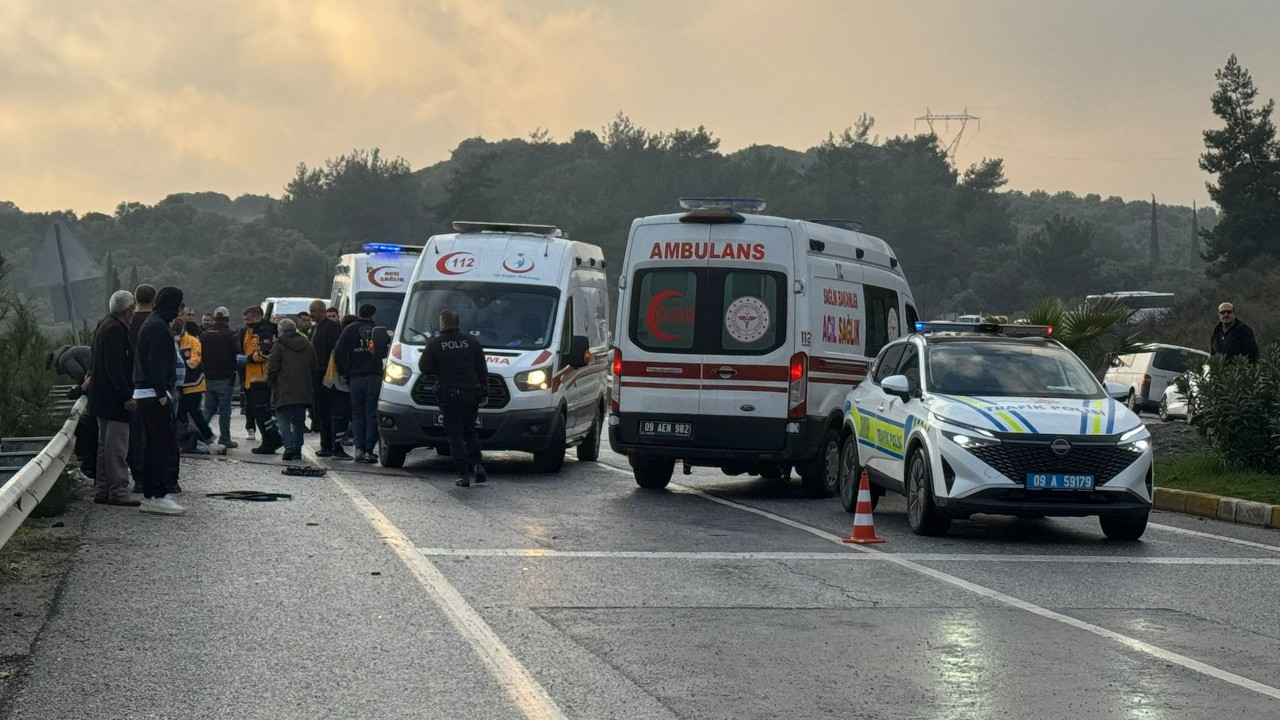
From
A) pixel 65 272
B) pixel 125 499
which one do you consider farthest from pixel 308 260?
pixel 125 499

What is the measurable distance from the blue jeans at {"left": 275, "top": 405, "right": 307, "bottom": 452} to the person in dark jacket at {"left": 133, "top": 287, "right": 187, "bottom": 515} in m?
5.83

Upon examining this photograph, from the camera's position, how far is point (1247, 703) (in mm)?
6836

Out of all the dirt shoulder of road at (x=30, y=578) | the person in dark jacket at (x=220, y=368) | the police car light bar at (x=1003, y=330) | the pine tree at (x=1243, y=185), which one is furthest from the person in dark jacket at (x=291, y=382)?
the pine tree at (x=1243, y=185)

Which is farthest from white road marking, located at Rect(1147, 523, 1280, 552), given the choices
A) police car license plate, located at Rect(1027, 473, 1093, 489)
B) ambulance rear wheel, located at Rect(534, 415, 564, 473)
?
ambulance rear wheel, located at Rect(534, 415, 564, 473)

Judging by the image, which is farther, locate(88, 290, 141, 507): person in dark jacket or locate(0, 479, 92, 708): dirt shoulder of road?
locate(88, 290, 141, 507): person in dark jacket

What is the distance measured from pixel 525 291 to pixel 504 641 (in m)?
11.6

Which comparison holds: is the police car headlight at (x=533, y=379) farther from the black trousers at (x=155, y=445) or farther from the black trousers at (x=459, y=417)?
the black trousers at (x=155, y=445)

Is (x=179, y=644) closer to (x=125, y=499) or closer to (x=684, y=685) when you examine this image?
(x=684, y=685)

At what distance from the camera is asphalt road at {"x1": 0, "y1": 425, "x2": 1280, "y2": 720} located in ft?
22.4

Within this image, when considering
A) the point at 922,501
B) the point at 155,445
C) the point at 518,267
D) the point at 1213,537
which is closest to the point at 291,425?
the point at 518,267

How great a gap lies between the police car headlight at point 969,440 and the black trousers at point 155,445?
629cm

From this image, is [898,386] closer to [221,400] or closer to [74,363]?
[74,363]

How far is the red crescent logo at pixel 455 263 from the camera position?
19.7 metres

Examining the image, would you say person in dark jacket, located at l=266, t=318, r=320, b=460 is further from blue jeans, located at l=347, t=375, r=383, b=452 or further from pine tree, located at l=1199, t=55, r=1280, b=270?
pine tree, located at l=1199, t=55, r=1280, b=270
